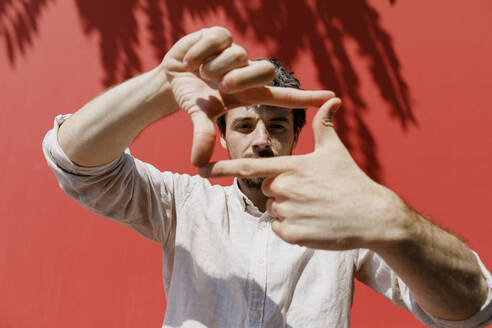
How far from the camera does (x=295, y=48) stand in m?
1.78

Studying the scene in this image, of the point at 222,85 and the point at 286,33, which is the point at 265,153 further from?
the point at 286,33

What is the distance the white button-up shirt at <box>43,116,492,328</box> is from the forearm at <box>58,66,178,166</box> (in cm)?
9

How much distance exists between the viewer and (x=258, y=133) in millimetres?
1164

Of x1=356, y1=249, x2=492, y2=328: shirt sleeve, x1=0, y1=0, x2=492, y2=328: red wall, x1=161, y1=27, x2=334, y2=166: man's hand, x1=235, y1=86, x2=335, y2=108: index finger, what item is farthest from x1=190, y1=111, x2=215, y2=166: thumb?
x1=0, y1=0, x2=492, y2=328: red wall

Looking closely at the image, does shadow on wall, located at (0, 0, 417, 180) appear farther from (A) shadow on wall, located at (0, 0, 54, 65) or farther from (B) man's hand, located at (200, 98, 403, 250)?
(B) man's hand, located at (200, 98, 403, 250)

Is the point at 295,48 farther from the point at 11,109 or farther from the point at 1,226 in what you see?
the point at 1,226

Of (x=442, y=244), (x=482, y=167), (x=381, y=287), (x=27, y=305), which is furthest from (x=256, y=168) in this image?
(x=27, y=305)

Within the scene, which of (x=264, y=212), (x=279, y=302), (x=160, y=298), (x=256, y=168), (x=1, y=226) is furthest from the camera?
(x=1, y=226)

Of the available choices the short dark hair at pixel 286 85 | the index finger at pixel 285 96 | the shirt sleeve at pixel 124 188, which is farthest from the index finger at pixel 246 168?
the short dark hair at pixel 286 85

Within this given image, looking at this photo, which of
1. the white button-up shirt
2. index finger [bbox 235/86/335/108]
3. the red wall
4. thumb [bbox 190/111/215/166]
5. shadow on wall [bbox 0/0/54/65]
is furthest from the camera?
shadow on wall [bbox 0/0/54/65]

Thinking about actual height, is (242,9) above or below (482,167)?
above

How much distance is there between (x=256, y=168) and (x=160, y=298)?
4.27ft

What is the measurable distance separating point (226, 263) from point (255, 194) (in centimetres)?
27

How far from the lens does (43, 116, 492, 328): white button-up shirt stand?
37.7 inches
